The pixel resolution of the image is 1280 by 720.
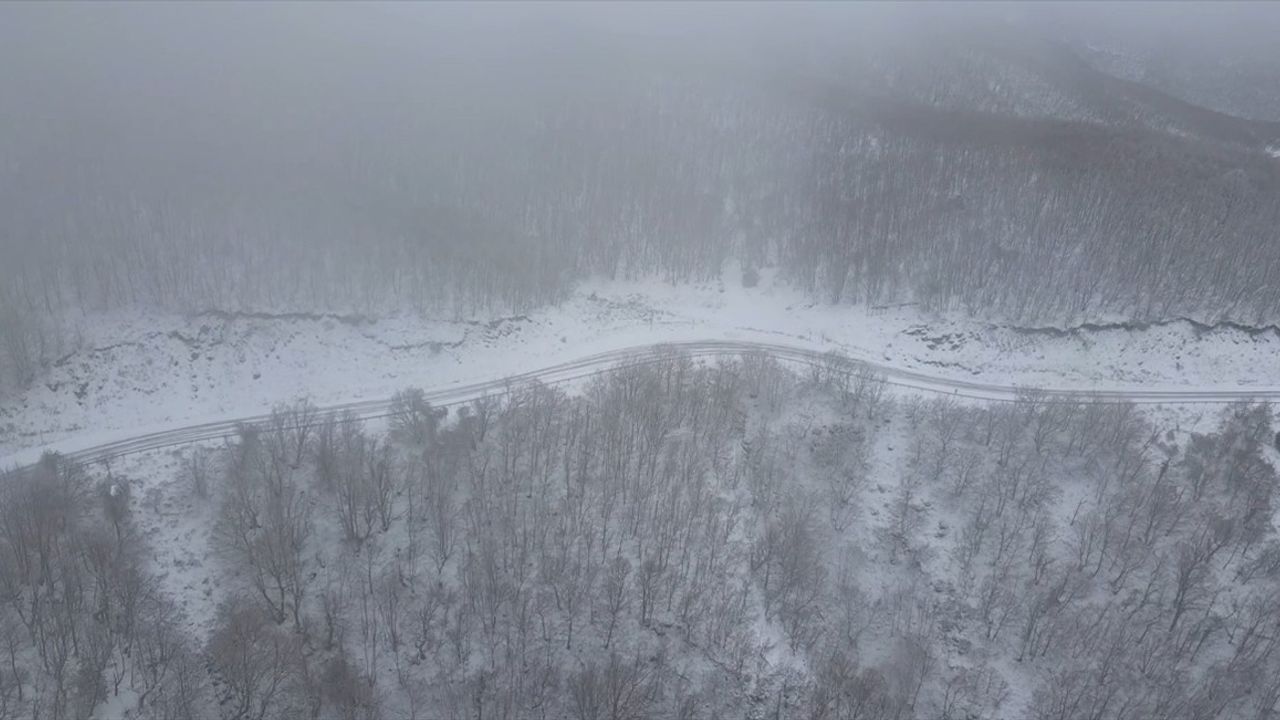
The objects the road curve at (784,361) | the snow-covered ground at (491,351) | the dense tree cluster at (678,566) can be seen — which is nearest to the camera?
the dense tree cluster at (678,566)

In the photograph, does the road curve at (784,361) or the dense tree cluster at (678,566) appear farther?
the road curve at (784,361)

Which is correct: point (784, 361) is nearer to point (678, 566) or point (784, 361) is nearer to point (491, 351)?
point (678, 566)

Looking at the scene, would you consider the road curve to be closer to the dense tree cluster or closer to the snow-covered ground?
the snow-covered ground

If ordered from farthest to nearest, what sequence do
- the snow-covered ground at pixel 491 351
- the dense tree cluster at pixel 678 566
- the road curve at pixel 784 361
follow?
the road curve at pixel 784 361
the snow-covered ground at pixel 491 351
the dense tree cluster at pixel 678 566

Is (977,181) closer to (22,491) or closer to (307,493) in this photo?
(307,493)

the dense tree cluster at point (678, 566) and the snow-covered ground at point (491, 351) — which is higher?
the snow-covered ground at point (491, 351)

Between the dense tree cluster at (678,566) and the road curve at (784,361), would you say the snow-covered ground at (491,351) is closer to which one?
the road curve at (784,361)
